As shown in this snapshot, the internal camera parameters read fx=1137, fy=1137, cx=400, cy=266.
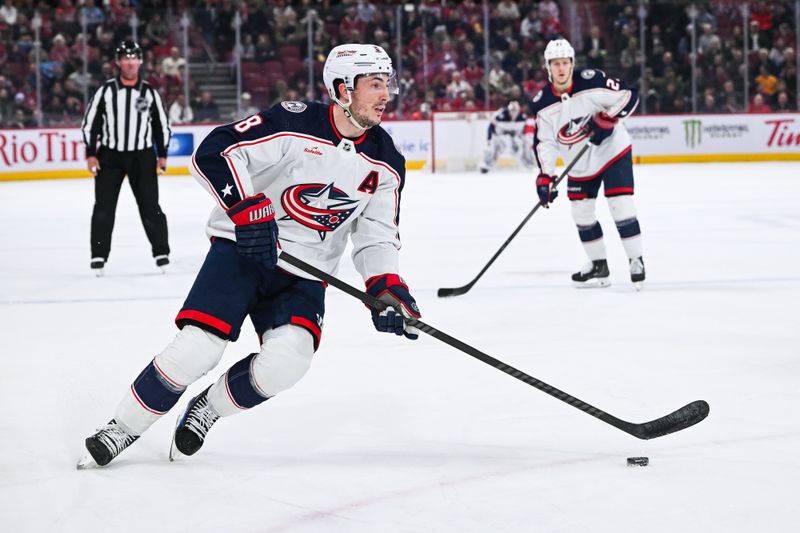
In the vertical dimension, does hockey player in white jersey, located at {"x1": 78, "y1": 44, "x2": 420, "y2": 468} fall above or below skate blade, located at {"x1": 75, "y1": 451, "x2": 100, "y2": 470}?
above

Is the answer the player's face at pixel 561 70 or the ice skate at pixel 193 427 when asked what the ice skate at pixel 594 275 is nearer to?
the player's face at pixel 561 70

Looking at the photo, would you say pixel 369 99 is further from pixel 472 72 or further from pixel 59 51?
pixel 472 72

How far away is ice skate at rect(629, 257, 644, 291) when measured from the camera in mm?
5191

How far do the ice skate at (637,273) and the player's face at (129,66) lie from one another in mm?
2635

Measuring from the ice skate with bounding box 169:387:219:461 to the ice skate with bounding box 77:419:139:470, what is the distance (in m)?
0.10

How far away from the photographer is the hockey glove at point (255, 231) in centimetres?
247

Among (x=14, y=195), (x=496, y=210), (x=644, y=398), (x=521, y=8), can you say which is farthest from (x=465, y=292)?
(x=521, y=8)

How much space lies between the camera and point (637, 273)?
5191 millimetres

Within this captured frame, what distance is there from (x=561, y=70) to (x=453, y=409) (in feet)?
8.73

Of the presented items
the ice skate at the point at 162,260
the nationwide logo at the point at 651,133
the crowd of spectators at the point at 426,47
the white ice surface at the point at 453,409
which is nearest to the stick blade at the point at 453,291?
the white ice surface at the point at 453,409

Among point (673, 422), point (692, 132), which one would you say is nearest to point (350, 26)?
point (692, 132)

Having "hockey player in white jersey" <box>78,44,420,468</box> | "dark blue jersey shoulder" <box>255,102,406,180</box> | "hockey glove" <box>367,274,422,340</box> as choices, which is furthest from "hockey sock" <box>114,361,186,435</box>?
"dark blue jersey shoulder" <box>255,102,406,180</box>

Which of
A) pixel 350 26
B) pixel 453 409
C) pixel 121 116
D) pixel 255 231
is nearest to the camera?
pixel 255 231

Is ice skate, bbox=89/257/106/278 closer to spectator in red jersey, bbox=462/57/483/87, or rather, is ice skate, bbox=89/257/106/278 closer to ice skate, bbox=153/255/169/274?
ice skate, bbox=153/255/169/274
